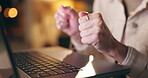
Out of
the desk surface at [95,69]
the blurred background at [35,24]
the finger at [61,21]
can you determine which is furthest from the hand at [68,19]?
the blurred background at [35,24]

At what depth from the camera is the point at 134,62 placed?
0.55 m

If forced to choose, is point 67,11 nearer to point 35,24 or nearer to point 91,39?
point 91,39

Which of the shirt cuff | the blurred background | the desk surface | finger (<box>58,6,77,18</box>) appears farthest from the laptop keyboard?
the blurred background

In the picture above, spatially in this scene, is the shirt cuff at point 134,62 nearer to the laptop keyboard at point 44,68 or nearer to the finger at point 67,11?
the laptop keyboard at point 44,68

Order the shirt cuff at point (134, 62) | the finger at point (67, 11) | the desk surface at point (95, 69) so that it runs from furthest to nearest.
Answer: the finger at point (67, 11)
the shirt cuff at point (134, 62)
the desk surface at point (95, 69)

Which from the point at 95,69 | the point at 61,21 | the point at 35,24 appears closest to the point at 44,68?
the point at 95,69

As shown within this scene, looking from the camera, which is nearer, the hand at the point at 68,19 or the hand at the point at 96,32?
the hand at the point at 96,32

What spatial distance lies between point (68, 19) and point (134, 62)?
0.26m

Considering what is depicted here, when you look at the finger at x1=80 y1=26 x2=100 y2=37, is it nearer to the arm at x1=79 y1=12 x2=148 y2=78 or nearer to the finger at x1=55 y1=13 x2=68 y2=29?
the arm at x1=79 y1=12 x2=148 y2=78

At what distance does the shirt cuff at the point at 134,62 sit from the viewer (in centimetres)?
54

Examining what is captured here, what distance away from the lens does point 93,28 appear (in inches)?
19.3

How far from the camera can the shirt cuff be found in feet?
1.77

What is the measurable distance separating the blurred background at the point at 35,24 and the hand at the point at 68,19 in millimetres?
1961

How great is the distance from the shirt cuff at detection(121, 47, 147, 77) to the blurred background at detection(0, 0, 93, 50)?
2154mm
